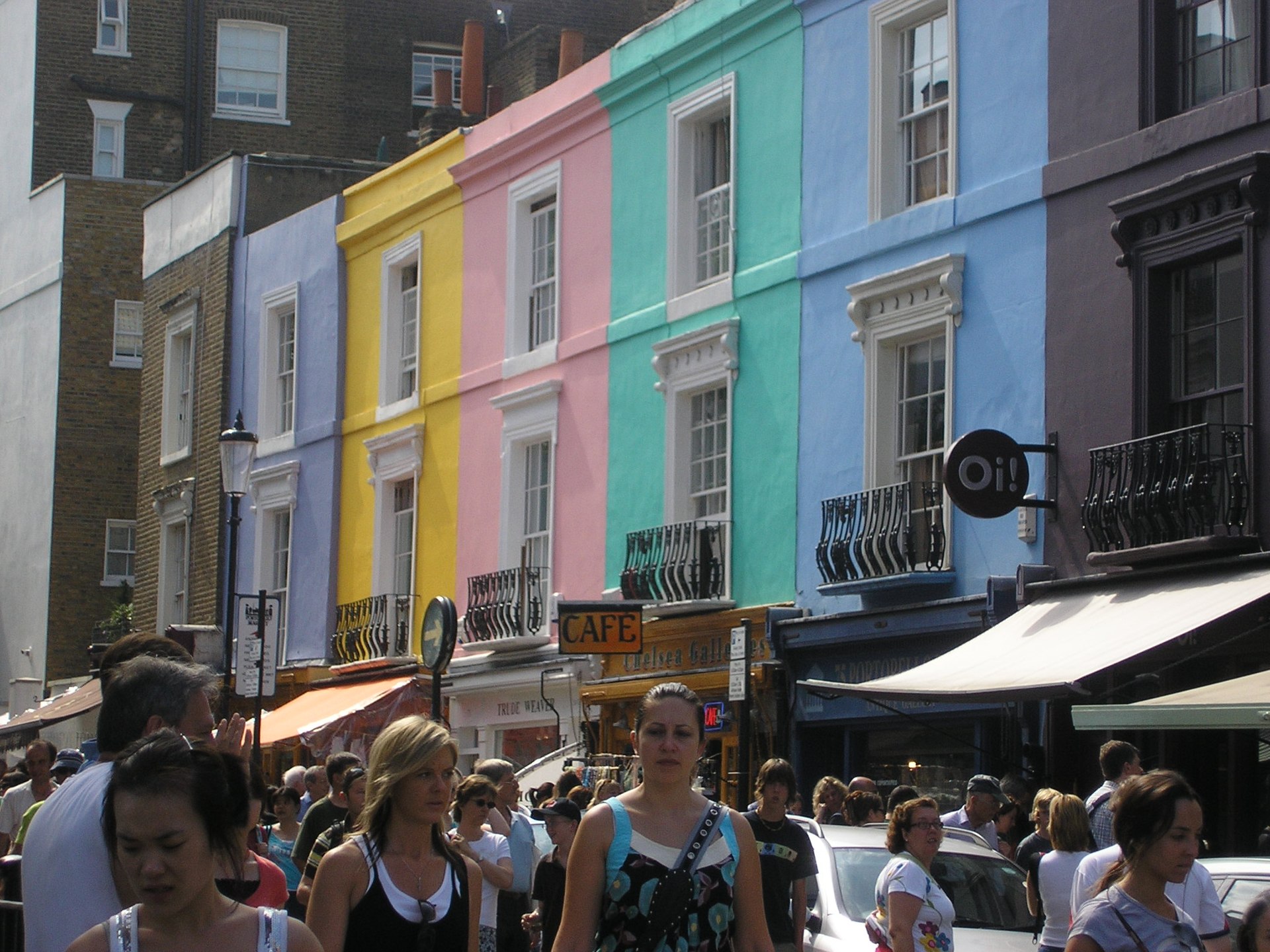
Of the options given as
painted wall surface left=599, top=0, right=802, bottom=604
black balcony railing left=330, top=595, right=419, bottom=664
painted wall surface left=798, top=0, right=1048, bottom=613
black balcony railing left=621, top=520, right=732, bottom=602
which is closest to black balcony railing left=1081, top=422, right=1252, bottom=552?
painted wall surface left=798, top=0, right=1048, bottom=613

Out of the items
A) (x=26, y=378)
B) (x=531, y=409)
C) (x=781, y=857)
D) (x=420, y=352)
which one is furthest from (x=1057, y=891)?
(x=26, y=378)

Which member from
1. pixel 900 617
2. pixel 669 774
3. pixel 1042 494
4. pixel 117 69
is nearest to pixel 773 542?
pixel 900 617

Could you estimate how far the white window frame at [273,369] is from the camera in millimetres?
30281

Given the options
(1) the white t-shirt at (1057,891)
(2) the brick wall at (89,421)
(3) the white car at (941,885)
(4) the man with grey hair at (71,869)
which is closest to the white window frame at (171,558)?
(2) the brick wall at (89,421)

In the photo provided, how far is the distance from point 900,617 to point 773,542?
2.62 m

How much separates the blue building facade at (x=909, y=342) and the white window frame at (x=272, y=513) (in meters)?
11.6

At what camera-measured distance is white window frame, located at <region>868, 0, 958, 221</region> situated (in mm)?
19516

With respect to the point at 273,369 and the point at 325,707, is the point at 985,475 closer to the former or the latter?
the point at 325,707

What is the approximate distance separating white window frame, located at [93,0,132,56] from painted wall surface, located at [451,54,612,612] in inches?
650

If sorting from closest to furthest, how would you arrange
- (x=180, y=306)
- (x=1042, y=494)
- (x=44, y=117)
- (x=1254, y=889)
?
(x=1254, y=889), (x=1042, y=494), (x=180, y=306), (x=44, y=117)

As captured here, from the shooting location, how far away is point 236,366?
3131 centimetres

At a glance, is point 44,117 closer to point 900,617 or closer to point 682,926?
point 900,617

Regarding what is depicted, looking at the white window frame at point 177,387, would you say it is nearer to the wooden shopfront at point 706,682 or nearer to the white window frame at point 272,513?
the white window frame at point 272,513

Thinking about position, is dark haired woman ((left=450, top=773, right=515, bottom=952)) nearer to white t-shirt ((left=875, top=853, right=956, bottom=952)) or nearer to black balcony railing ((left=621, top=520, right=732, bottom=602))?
white t-shirt ((left=875, top=853, right=956, bottom=952))
